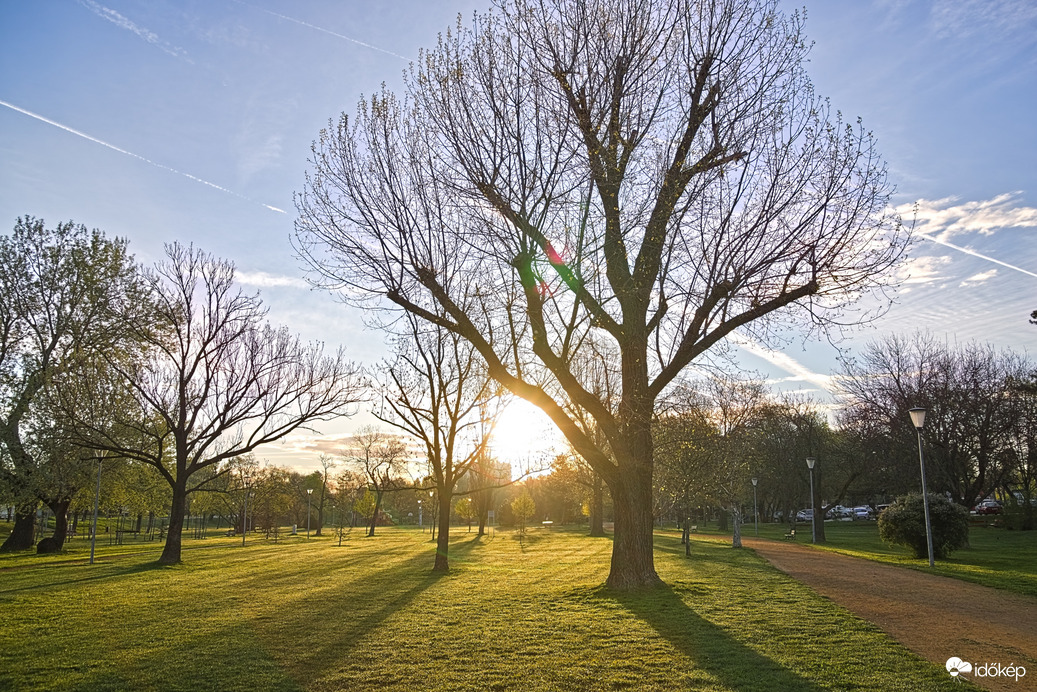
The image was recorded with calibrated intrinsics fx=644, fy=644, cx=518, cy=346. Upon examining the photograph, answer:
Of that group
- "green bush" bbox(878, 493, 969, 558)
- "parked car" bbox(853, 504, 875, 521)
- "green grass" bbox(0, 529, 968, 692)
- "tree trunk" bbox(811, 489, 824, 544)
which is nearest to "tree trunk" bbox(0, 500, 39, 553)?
"green grass" bbox(0, 529, 968, 692)

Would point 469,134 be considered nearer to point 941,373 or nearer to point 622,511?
point 622,511

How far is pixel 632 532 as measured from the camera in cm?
1214

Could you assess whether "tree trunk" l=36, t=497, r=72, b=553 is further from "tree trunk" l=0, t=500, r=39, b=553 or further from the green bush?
the green bush

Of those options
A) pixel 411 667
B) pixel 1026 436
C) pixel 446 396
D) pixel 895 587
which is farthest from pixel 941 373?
pixel 411 667

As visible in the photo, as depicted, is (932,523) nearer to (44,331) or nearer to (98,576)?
(98,576)

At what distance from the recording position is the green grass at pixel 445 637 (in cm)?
632

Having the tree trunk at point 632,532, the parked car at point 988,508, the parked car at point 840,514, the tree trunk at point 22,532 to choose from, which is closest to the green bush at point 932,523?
the tree trunk at point 632,532

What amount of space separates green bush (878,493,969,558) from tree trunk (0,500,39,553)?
3378 cm

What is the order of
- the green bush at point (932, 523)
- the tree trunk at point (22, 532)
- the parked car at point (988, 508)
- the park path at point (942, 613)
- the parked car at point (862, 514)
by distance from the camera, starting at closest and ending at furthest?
the park path at point (942, 613), the green bush at point (932, 523), the tree trunk at point (22, 532), the parked car at point (988, 508), the parked car at point (862, 514)

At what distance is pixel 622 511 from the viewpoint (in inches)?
476

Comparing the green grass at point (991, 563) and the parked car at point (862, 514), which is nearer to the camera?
the green grass at point (991, 563)

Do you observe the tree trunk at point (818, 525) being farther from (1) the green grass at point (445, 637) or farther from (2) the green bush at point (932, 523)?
(1) the green grass at point (445, 637)

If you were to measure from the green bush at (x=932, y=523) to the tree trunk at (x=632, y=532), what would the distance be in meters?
11.3

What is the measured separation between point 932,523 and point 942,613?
35.4 ft
